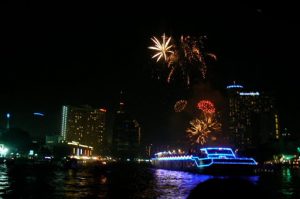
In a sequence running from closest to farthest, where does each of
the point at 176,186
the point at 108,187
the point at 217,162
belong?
the point at 108,187 < the point at 176,186 < the point at 217,162

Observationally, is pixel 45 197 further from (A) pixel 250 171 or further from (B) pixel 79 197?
(A) pixel 250 171

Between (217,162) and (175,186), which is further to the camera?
(217,162)

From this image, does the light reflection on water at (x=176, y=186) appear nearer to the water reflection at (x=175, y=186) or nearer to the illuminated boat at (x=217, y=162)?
the water reflection at (x=175, y=186)

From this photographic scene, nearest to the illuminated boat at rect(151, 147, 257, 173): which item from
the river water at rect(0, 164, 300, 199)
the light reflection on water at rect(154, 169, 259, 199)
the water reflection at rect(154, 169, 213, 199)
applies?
the light reflection on water at rect(154, 169, 259, 199)

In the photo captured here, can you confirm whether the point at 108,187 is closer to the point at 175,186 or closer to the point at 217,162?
the point at 175,186

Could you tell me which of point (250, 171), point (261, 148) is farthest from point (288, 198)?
point (261, 148)

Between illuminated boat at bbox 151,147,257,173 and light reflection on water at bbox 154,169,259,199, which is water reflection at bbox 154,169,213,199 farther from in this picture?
illuminated boat at bbox 151,147,257,173

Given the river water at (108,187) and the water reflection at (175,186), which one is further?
the water reflection at (175,186)

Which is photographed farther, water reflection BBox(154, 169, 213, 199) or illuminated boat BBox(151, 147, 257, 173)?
illuminated boat BBox(151, 147, 257, 173)

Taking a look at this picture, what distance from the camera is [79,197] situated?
24.8 metres

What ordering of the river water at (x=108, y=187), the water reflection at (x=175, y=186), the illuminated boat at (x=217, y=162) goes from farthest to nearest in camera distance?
1. the illuminated boat at (x=217, y=162)
2. the water reflection at (x=175, y=186)
3. the river water at (x=108, y=187)

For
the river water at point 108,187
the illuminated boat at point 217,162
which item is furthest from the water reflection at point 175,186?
the illuminated boat at point 217,162

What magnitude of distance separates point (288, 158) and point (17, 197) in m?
162

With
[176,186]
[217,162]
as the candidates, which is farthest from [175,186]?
[217,162]
